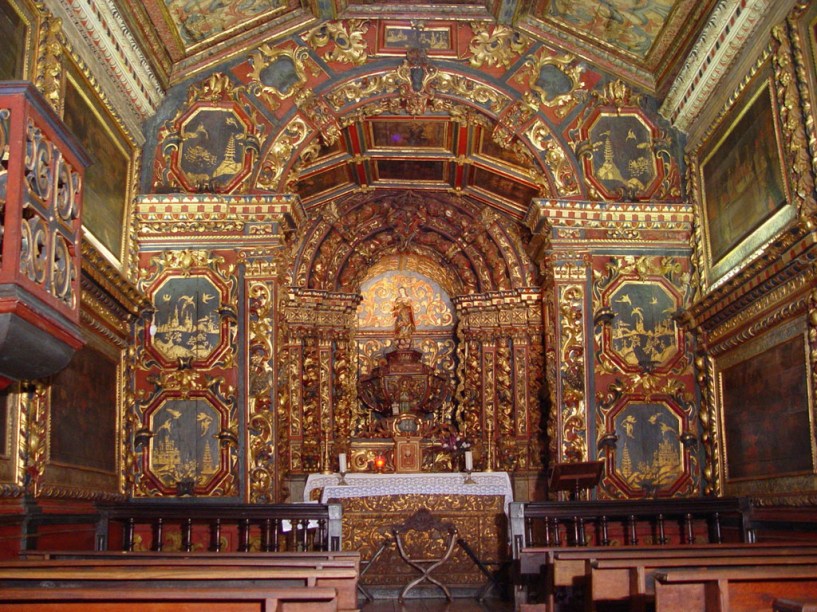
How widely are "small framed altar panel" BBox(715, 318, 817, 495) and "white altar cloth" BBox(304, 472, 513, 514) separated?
8.77 feet

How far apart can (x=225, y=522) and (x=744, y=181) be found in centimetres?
692

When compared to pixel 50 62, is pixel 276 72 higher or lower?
higher

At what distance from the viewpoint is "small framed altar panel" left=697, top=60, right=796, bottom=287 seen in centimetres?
1034

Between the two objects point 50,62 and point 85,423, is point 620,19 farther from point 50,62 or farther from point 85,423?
point 85,423

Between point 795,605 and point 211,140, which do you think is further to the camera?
point 211,140

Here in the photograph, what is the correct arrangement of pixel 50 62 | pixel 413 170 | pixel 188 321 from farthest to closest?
1. pixel 413 170
2. pixel 188 321
3. pixel 50 62

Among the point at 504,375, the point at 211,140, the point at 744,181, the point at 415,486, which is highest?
the point at 211,140

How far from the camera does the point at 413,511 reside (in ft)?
39.0

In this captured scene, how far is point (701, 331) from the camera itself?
41.7 ft

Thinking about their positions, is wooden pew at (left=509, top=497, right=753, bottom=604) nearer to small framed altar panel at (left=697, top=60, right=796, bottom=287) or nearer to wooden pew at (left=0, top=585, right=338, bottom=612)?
small framed altar panel at (left=697, top=60, right=796, bottom=287)

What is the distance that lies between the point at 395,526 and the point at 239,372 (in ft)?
8.68

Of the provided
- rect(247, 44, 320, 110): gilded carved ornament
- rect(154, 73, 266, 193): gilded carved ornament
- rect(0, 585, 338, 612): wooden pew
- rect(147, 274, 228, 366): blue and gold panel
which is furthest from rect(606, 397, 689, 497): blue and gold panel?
rect(0, 585, 338, 612): wooden pew

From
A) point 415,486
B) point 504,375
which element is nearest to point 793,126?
point 415,486

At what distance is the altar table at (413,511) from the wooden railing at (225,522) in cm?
68
